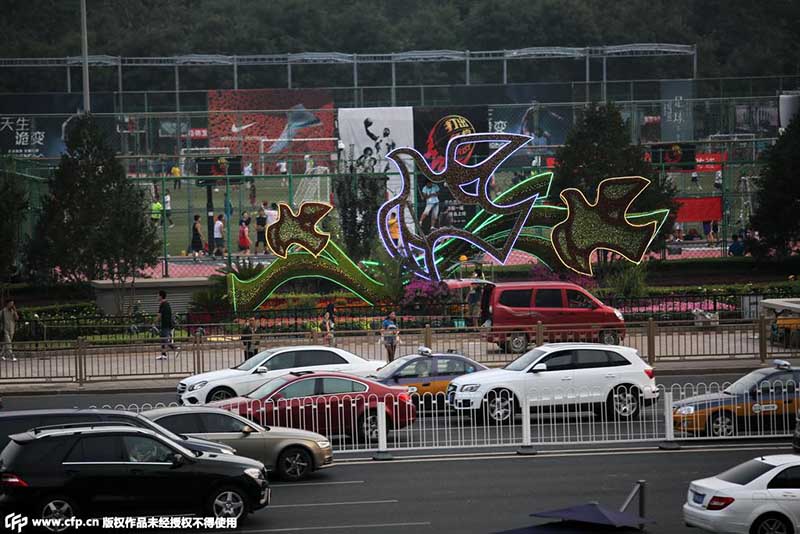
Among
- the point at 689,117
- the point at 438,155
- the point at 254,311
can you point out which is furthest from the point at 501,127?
the point at 254,311

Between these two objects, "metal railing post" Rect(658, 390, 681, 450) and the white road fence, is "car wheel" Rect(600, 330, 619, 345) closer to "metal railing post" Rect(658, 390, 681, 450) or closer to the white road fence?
the white road fence

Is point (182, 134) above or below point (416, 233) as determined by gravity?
above

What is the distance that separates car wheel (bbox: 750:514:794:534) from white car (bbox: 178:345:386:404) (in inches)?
434

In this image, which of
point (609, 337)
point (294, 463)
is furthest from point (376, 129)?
point (294, 463)

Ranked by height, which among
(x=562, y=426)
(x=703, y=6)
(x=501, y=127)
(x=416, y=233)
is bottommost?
(x=562, y=426)

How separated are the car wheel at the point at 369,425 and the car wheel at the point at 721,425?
196 inches

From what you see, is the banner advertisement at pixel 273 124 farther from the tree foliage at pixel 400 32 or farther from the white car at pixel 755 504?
the white car at pixel 755 504

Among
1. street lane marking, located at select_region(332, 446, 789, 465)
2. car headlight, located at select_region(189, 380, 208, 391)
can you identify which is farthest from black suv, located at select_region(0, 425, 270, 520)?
car headlight, located at select_region(189, 380, 208, 391)

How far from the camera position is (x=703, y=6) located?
89062 mm

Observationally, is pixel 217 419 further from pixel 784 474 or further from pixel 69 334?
pixel 69 334

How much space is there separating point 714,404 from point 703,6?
246 ft

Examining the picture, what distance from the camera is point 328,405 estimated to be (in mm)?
19156

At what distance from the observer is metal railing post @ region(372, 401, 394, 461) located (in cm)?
1828

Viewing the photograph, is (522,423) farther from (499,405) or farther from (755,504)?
(755,504)
